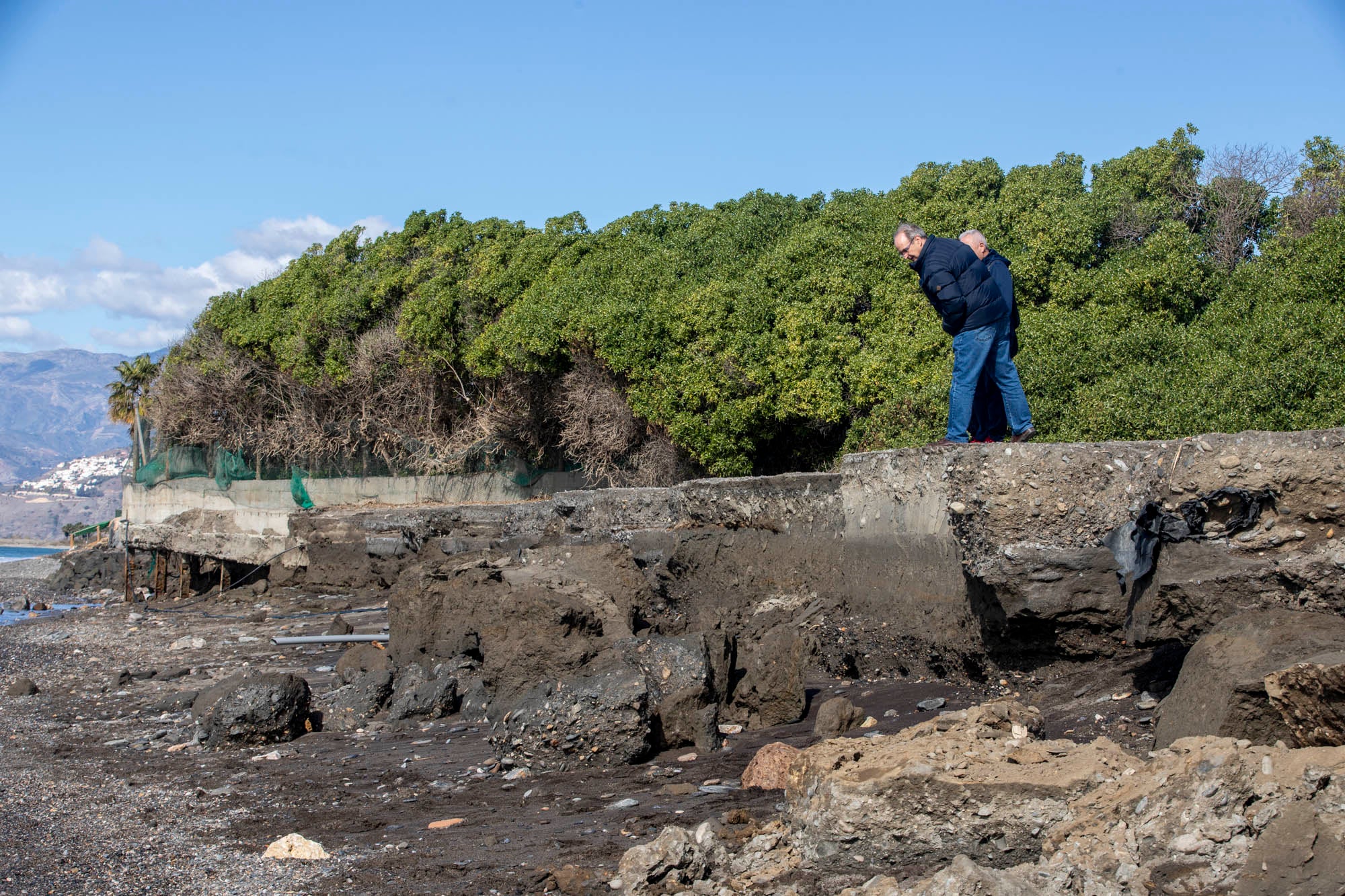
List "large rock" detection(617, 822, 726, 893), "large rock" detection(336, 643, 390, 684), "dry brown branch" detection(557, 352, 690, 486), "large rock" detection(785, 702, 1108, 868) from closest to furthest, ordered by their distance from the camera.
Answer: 1. "large rock" detection(785, 702, 1108, 868)
2. "large rock" detection(617, 822, 726, 893)
3. "large rock" detection(336, 643, 390, 684)
4. "dry brown branch" detection(557, 352, 690, 486)

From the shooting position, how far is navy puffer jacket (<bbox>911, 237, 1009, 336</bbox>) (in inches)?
233

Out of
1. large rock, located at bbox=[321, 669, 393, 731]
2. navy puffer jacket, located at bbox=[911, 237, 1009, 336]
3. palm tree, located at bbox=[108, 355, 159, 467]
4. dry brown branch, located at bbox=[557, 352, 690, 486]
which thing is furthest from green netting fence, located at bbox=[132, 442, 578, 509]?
navy puffer jacket, located at bbox=[911, 237, 1009, 336]

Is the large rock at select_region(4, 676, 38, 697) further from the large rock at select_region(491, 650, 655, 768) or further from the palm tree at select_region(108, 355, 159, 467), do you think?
the palm tree at select_region(108, 355, 159, 467)

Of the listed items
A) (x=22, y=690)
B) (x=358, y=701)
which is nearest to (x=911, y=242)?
(x=358, y=701)

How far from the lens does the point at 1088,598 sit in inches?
189

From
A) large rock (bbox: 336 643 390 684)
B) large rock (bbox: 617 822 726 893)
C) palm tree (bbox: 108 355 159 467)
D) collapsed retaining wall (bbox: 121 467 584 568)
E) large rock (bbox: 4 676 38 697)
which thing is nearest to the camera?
large rock (bbox: 617 822 726 893)

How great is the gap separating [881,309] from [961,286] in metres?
8.09

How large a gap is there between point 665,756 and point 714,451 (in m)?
9.00

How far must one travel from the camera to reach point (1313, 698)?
3141mm

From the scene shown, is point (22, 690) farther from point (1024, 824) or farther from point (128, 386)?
point (128, 386)

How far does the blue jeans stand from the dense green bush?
10.6ft

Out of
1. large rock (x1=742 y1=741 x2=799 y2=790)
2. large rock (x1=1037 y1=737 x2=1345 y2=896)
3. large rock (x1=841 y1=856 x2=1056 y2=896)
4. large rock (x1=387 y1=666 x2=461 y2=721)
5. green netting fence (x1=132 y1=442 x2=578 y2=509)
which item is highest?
green netting fence (x1=132 y1=442 x2=578 y2=509)

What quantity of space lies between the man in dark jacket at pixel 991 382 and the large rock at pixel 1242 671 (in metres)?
2.44

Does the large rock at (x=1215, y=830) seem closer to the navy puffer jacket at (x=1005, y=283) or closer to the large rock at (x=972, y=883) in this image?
the large rock at (x=972, y=883)
